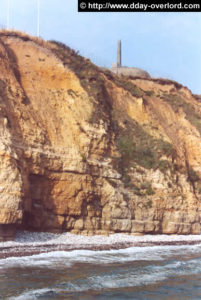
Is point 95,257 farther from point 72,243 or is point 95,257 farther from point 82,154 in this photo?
point 82,154

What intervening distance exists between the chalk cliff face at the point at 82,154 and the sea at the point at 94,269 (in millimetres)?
1777

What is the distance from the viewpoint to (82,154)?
79.7 ft

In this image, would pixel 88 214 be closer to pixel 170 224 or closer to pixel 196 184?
pixel 170 224

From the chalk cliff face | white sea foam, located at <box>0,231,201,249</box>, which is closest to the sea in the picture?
white sea foam, located at <box>0,231,201,249</box>

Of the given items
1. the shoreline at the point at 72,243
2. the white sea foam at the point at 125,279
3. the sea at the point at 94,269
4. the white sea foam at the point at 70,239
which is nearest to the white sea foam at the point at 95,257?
the sea at the point at 94,269

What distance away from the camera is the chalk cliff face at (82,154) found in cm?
2145

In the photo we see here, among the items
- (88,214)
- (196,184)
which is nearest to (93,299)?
(88,214)

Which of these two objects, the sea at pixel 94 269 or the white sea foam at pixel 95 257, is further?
the white sea foam at pixel 95 257

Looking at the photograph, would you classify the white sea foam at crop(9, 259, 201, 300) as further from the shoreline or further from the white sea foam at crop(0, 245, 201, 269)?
the shoreline

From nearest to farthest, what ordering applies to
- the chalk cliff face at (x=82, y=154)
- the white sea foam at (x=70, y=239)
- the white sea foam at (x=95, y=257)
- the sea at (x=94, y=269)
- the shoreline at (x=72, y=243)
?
the sea at (x=94, y=269) → the white sea foam at (x=95, y=257) → the shoreline at (x=72, y=243) → the white sea foam at (x=70, y=239) → the chalk cliff face at (x=82, y=154)

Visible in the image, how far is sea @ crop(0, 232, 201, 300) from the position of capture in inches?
390

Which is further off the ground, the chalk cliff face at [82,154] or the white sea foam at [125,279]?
the chalk cliff face at [82,154]

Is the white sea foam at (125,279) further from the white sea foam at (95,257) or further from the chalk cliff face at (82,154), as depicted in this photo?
the chalk cliff face at (82,154)

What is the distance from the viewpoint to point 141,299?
9.33 meters
